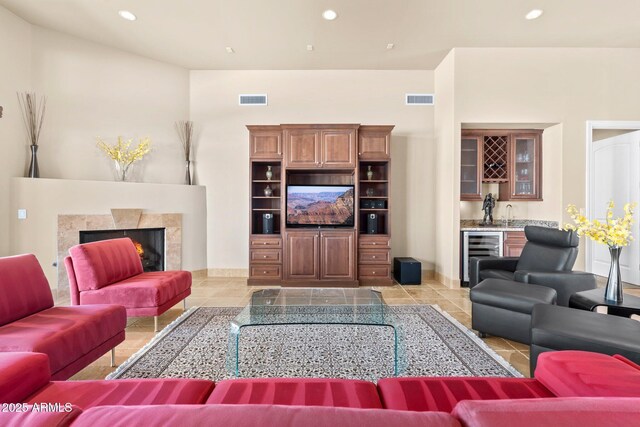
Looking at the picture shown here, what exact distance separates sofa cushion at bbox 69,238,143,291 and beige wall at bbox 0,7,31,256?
181 centimetres

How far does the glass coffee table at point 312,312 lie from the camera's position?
6.73 feet

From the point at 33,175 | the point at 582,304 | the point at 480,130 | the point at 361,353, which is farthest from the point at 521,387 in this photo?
the point at 33,175

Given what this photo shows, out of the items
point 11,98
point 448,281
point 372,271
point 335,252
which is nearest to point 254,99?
point 335,252

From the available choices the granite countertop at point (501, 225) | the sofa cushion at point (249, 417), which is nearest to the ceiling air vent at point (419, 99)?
the granite countertop at point (501, 225)

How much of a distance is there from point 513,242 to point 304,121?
383cm

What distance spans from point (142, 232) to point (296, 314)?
3.49 metres

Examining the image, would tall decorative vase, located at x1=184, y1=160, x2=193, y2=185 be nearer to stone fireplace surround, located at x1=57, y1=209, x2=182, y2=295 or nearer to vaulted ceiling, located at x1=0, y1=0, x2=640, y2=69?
stone fireplace surround, located at x1=57, y1=209, x2=182, y2=295

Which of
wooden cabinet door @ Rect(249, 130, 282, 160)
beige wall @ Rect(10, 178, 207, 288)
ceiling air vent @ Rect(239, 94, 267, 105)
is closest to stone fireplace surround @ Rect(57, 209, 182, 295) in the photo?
beige wall @ Rect(10, 178, 207, 288)

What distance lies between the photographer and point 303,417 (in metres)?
0.58

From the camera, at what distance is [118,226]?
425 centimetres

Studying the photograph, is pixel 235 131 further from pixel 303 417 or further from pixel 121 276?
pixel 303 417

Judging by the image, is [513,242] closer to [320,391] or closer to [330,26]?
[330,26]

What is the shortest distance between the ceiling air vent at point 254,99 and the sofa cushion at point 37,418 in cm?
499

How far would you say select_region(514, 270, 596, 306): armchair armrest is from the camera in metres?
2.84
